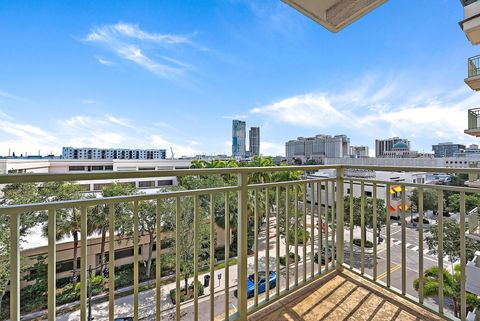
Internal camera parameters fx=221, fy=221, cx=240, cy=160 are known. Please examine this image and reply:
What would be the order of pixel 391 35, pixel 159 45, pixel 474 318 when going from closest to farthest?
1. pixel 474 318
2. pixel 391 35
3. pixel 159 45

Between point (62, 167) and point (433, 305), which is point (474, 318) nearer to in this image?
point (433, 305)

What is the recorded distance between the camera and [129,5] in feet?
19.1

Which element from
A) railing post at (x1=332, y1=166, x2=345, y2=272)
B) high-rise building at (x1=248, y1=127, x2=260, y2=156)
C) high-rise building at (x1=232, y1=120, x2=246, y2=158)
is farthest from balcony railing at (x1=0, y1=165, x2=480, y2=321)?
high-rise building at (x1=248, y1=127, x2=260, y2=156)

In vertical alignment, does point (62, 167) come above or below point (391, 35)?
below

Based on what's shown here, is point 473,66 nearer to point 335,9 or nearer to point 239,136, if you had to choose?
point 335,9

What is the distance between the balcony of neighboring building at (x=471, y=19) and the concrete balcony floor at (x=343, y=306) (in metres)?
7.29

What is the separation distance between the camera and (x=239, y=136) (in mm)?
70500

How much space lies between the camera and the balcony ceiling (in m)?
1.51

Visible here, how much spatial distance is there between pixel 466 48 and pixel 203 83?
39.3 ft

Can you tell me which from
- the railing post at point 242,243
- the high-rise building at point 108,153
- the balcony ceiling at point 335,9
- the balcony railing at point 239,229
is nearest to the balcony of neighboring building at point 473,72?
the balcony railing at point 239,229

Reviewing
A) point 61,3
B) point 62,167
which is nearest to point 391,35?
point 61,3

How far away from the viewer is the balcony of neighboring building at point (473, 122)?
7.14 m

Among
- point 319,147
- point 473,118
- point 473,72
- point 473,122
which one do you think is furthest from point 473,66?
point 319,147

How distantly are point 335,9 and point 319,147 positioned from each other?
196 ft
